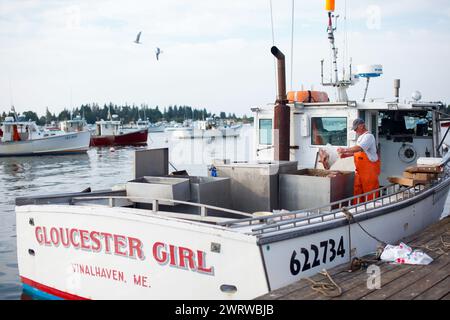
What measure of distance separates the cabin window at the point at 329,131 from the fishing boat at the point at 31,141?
38468 mm

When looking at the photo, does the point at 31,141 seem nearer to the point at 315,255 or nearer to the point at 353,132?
the point at 353,132

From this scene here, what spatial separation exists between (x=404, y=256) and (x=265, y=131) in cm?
502

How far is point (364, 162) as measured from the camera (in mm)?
7629

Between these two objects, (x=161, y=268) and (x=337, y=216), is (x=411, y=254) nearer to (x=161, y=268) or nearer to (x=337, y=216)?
(x=337, y=216)

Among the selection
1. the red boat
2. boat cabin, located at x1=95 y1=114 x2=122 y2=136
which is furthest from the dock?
boat cabin, located at x1=95 y1=114 x2=122 y2=136

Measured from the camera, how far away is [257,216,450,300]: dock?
480 cm

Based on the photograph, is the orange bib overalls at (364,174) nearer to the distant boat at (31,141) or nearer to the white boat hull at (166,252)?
the white boat hull at (166,252)

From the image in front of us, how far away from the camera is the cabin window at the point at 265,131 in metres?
10.4

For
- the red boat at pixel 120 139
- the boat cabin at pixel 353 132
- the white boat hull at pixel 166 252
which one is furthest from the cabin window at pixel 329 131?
the red boat at pixel 120 139

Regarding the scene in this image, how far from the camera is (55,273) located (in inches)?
249

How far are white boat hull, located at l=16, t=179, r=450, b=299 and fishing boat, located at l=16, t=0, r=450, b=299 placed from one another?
0.5 inches

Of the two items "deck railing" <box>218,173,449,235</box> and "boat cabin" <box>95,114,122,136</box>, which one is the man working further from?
"boat cabin" <box>95,114,122,136</box>

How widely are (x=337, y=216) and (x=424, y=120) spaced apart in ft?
19.6
